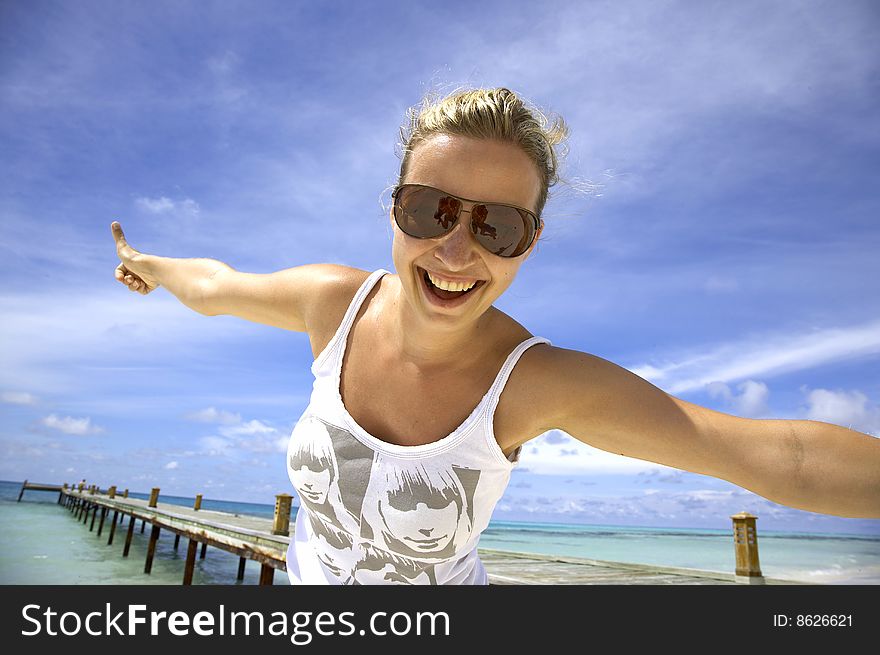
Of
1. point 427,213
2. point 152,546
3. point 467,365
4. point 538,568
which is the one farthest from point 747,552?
point 152,546

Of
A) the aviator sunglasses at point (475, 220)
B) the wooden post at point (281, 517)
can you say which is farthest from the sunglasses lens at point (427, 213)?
the wooden post at point (281, 517)

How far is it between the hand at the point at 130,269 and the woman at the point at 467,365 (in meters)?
1.40

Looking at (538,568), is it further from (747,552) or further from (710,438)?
(710,438)

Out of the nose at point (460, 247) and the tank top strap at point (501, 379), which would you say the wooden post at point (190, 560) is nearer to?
the tank top strap at point (501, 379)

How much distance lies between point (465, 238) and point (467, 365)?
447 millimetres

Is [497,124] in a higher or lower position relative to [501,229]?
higher

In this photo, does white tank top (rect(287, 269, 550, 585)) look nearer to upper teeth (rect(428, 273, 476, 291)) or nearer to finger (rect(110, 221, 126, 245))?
upper teeth (rect(428, 273, 476, 291))

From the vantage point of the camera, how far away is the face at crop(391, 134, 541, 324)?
6.15ft

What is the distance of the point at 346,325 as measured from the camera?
85.8 inches

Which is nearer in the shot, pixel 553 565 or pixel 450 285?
pixel 450 285

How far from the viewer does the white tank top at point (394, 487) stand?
1.85 metres

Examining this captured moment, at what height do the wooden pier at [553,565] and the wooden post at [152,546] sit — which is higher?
the wooden pier at [553,565]

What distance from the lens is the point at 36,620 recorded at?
1.80 metres

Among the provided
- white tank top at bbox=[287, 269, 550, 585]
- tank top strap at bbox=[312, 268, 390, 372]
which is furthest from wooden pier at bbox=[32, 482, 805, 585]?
tank top strap at bbox=[312, 268, 390, 372]
